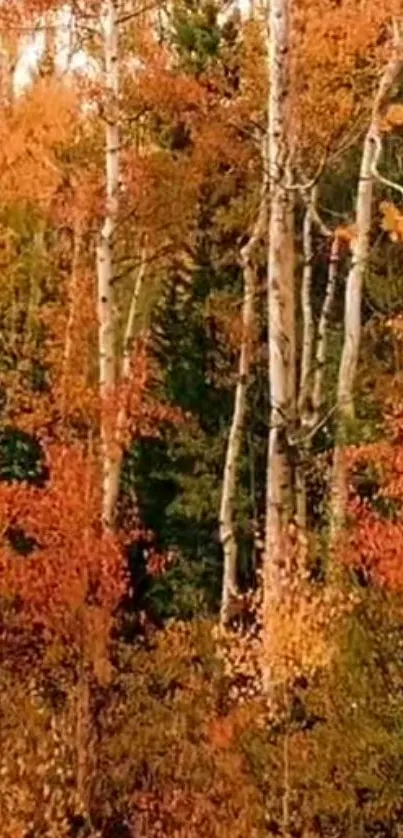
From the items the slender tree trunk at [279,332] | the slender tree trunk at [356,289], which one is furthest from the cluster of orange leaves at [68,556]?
the slender tree trunk at [356,289]

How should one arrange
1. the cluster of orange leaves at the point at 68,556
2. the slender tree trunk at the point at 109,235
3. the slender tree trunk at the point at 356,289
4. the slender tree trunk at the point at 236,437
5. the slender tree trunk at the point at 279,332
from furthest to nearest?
the slender tree trunk at the point at 236,437, the slender tree trunk at the point at 356,289, the slender tree trunk at the point at 109,235, the cluster of orange leaves at the point at 68,556, the slender tree trunk at the point at 279,332

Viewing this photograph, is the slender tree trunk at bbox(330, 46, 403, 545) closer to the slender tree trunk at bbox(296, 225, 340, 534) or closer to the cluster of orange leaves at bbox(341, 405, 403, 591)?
the cluster of orange leaves at bbox(341, 405, 403, 591)

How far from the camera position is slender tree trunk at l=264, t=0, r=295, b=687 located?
37.5 ft

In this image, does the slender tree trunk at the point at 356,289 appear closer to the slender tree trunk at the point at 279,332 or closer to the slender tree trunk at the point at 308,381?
the slender tree trunk at the point at 308,381

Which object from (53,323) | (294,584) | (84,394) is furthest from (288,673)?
(53,323)

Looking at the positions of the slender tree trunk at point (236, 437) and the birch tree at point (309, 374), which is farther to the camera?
the slender tree trunk at point (236, 437)

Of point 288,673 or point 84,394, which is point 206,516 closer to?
point 84,394

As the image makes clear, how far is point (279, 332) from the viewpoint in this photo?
37.8ft

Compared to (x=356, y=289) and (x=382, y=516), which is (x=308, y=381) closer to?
(x=356, y=289)

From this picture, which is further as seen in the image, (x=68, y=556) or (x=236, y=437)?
(x=236, y=437)

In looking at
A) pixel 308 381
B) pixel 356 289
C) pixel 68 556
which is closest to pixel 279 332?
pixel 68 556

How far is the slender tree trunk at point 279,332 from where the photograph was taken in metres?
11.4

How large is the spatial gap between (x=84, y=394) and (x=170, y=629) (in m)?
2.86

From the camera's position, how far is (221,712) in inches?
531
